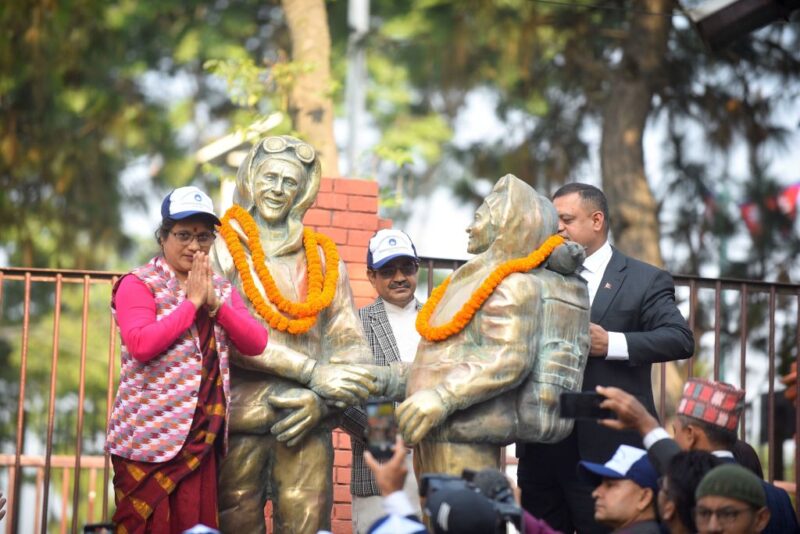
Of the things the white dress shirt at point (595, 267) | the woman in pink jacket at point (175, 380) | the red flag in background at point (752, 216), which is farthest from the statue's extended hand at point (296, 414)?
the red flag in background at point (752, 216)

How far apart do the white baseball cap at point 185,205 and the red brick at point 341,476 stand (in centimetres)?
254

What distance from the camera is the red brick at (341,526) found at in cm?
811

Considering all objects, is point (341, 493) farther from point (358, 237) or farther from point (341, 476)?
point (358, 237)

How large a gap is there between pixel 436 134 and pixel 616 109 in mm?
5237

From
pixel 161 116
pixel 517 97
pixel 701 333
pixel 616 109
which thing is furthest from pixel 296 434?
pixel 161 116

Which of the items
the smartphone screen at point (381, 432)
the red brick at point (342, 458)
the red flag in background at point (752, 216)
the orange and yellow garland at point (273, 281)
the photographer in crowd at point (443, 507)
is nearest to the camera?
the photographer in crowd at point (443, 507)

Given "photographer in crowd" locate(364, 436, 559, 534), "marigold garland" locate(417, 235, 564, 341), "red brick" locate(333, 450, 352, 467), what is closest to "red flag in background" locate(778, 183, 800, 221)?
"red brick" locate(333, 450, 352, 467)

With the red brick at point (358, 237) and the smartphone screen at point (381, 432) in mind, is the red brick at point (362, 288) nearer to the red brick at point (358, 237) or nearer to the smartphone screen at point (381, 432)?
the red brick at point (358, 237)

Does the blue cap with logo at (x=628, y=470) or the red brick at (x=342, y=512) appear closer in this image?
the blue cap with logo at (x=628, y=470)

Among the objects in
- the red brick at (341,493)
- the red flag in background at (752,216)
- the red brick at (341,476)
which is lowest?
the red brick at (341,493)

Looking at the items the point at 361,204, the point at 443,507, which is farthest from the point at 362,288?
the point at 443,507

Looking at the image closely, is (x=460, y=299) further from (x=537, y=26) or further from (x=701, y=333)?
(x=537, y=26)

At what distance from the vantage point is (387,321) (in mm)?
7289

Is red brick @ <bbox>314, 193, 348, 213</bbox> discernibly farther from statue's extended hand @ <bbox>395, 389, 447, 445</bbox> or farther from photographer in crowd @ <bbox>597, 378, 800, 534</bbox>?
photographer in crowd @ <bbox>597, 378, 800, 534</bbox>
